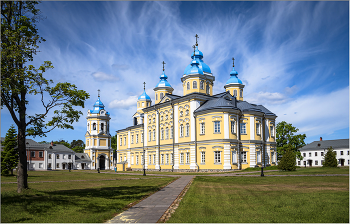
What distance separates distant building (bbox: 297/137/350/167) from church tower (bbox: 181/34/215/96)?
1831 inches

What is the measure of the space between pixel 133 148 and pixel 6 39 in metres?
51.7

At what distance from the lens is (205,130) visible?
4406cm

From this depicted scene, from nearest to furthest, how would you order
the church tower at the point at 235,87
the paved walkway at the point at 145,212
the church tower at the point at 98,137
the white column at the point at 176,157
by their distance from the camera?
the paved walkway at the point at 145,212, the white column at the point at 176,157, the church tower at the point at 235,87, the church tower at the point at 98,137

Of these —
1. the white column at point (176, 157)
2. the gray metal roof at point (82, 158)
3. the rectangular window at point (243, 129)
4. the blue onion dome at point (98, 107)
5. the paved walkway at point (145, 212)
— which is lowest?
the gray metal roof at point (82, 158)

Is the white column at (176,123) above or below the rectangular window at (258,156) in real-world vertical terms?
above

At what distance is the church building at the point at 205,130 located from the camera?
42.8 m

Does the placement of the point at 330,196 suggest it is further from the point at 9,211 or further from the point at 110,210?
the point at 9,211

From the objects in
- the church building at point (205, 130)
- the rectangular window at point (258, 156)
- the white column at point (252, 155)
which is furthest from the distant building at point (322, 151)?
the white column at point (252, 155)

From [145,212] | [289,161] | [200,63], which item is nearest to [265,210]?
[145,212]

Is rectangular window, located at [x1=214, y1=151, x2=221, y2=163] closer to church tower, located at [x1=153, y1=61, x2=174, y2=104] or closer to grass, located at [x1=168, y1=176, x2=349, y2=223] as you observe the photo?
church tower, located at [x1=153, y1=61, x2=174, y2=104]

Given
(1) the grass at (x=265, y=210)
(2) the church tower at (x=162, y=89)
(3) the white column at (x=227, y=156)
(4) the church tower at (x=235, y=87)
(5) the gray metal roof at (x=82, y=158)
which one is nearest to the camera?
(1) the grass at (x=265, y=210)

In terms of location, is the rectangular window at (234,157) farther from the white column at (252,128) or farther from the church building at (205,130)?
the white column at (252,128)

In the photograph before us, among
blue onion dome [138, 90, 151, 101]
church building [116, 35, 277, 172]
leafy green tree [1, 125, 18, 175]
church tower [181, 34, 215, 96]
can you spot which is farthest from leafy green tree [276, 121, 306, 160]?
leafy green tree [1, 125, 18, 175]

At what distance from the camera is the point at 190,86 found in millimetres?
49875
